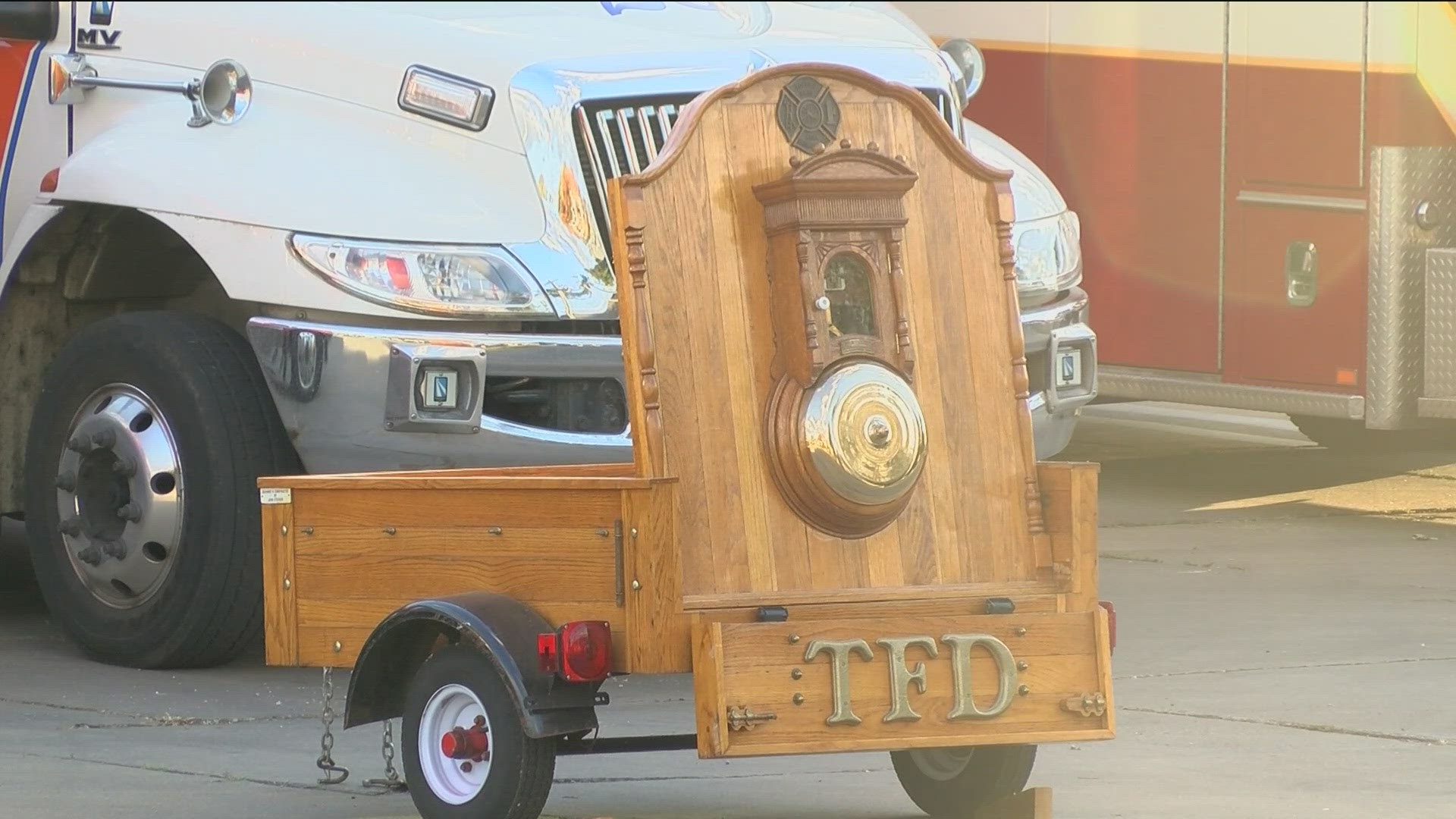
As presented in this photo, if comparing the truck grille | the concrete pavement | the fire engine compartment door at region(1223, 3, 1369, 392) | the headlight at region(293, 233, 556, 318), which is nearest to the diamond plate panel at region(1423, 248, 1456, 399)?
the fire engine compartment door at region(1223, 3, 1369, 392)

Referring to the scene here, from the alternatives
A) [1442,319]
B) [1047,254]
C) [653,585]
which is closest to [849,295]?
[653,585]

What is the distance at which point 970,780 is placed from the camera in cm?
565

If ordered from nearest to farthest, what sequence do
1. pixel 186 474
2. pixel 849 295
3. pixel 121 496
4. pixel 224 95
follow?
pixel 849 295
pixel 186 474
pixel 224 95
pixel 121 496

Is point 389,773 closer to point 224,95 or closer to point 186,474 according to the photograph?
point 186,474

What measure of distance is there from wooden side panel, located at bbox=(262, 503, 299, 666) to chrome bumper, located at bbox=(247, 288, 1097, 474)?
50.7 inches

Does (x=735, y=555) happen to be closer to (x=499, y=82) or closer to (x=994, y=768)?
(x=994, y=768)

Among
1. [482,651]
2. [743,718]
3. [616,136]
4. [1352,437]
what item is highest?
[616,136]

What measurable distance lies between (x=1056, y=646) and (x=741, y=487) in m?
0.71

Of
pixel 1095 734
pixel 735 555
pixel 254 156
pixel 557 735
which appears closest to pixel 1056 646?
pixel 1095 734

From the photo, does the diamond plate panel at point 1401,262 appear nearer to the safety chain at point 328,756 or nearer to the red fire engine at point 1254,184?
the red fire engine at point 1254,184

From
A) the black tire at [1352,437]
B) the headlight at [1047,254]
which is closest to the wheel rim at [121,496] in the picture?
the headlight at [1047,254]

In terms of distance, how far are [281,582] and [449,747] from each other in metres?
0.67

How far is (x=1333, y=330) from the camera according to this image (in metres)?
10.6

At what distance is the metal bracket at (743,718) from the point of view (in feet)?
16.7
